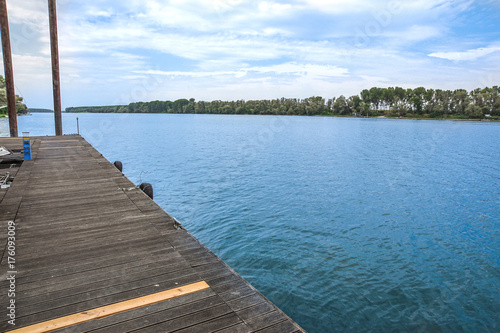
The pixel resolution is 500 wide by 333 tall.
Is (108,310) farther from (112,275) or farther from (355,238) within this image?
(355,238)

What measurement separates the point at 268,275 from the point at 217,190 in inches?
331

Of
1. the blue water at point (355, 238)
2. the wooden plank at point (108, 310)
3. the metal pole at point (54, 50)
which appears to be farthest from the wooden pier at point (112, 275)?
the metal pole at point (54, 50)

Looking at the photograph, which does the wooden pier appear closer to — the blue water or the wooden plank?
the wooden plank

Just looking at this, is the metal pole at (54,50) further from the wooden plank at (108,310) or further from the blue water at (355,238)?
the wooden plank at (108,310)

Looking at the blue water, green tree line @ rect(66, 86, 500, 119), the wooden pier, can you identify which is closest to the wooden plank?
the wooden pier

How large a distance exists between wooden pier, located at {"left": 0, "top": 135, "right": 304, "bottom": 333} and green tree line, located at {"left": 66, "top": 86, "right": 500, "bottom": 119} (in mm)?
154553

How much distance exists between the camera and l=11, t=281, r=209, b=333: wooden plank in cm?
316

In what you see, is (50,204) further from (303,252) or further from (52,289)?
(303,252)

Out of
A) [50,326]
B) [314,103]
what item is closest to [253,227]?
[50,326]

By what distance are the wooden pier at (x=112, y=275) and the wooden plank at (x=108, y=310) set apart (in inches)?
0.4

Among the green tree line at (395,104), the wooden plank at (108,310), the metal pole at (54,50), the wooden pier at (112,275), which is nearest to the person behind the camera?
the wooden plank at (108,310)

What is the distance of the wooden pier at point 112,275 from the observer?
3.34 meters

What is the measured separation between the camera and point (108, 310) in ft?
11.4

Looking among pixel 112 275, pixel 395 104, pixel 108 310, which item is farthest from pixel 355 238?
pixel 395 104
